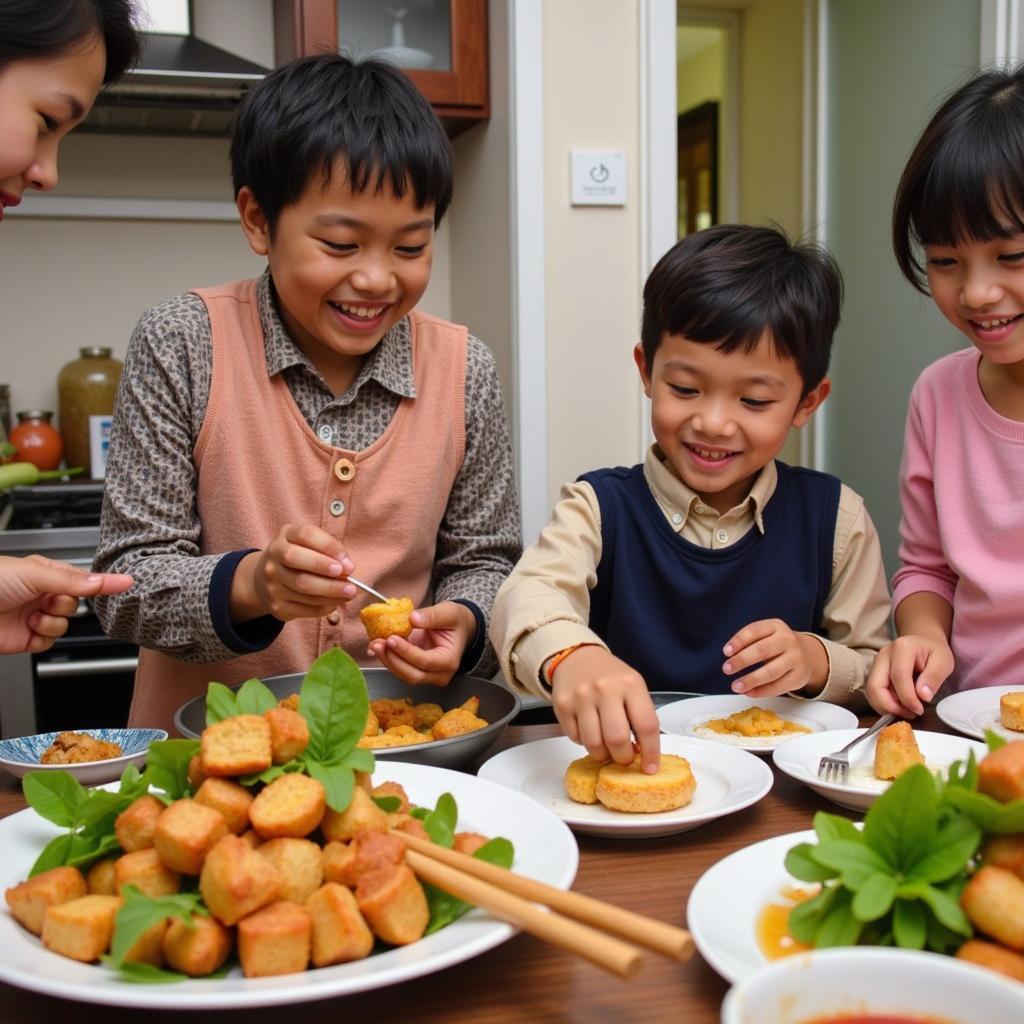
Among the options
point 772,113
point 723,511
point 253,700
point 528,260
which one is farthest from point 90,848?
point 772,113

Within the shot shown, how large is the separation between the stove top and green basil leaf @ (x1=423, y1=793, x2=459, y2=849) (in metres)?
2.14

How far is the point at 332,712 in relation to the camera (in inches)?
28.6

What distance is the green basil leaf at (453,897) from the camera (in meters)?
0.65

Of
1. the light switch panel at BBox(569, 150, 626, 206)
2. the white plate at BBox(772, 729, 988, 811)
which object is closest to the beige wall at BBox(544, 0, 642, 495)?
the light switch panel at BBox(569, 150, 626, 206)

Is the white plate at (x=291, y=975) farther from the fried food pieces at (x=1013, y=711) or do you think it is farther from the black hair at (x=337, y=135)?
the black hair at (x=337, y=135)

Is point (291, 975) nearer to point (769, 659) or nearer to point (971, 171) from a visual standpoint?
point (769, 659)

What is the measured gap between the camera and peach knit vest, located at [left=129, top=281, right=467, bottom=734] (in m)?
1.47

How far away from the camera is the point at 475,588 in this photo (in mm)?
1483

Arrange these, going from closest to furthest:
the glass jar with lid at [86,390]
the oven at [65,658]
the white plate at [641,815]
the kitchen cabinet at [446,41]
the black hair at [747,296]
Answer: the white plate at [641,815] < the black hair at [747,296] < the oven at [65,658] < the kitchen cabinet at [446,41] < the glass jar with lid at [86,390]

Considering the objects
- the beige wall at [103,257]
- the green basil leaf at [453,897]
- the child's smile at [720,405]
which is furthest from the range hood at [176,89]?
the green basil leaf at [453,897]

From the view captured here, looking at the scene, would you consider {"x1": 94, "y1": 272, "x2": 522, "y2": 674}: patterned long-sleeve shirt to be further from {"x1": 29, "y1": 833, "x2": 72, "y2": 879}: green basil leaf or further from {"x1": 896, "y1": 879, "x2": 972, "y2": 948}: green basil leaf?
{"x1": 896, "y1": 879, "x2": 972, "y2": 948}: green basil leaf

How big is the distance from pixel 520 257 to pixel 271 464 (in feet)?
4.57

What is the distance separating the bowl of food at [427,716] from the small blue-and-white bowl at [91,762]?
0.16 feet

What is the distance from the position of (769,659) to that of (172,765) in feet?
2.34
